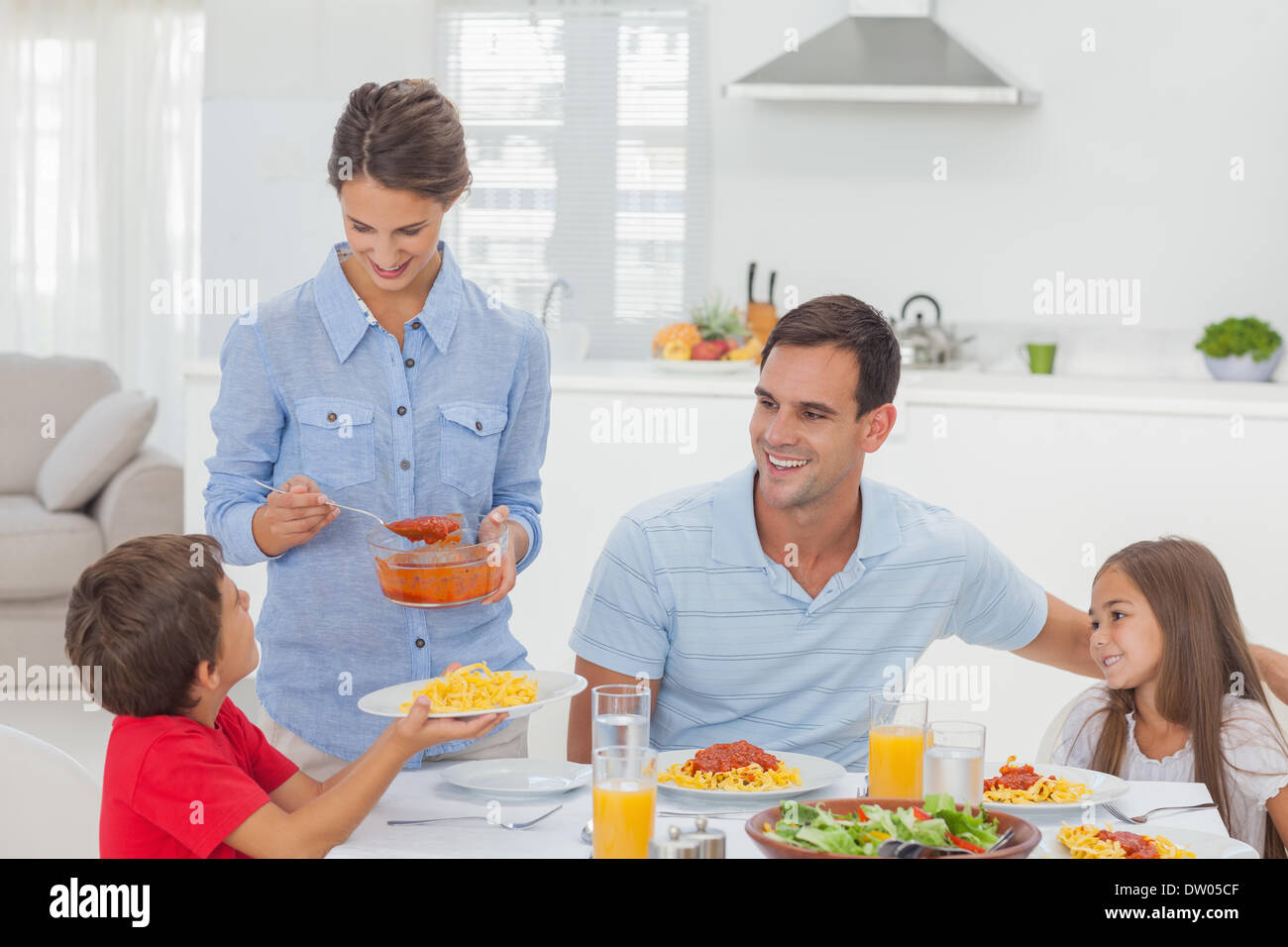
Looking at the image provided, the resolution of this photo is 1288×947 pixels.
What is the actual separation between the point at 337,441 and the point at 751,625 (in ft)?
1.90

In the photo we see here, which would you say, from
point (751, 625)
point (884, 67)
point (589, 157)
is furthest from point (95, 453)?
point (751, 625)

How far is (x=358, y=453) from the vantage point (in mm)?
1829

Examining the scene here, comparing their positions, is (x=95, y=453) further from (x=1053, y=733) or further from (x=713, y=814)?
(x=713, y=814)

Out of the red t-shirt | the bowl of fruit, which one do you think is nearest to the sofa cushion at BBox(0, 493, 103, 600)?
the bowl of fruit

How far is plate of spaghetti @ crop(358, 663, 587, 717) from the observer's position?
140cm

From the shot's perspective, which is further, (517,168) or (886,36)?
(517,168)

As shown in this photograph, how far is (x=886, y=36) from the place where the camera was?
192 inches

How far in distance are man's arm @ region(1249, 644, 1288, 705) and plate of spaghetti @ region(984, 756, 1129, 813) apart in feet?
1.87

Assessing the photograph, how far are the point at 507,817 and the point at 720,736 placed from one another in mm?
519

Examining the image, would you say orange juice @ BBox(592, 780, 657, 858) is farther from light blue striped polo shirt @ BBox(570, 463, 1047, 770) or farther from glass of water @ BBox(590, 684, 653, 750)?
light blue striped polo shirt @ BBox(570, 463, 1047, 770)

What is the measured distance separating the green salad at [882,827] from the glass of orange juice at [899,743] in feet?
0.46

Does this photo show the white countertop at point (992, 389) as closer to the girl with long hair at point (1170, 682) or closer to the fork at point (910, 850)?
the girl with long hair at point (1170, 682)
